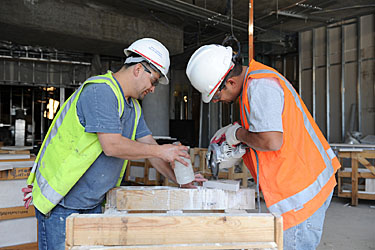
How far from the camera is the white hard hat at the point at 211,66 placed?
6.51 feet

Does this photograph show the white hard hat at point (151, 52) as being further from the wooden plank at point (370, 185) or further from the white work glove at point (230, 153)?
the wooden plank at point (370, 185)

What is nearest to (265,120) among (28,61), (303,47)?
(303,47)

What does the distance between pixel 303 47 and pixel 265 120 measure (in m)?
11.4

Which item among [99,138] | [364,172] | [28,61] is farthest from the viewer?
[28,61]

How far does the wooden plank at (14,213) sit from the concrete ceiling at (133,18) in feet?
16.2

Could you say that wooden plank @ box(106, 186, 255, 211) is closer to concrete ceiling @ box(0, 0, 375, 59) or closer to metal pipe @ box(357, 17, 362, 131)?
concrete ceiling @ box(0, 0, 375, 59)

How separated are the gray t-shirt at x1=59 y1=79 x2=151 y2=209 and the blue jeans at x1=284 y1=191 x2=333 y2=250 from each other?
1.14 metres

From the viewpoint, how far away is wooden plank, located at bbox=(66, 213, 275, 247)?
3.96ft

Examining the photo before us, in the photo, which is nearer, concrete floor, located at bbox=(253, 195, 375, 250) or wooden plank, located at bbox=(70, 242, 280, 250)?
wooden plank, located at bbox=(70, 242, 280, 250)

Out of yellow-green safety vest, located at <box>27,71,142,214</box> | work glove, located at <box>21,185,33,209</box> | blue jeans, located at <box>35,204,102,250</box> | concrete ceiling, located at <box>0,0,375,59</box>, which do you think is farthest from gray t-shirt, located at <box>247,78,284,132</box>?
concrete ceiling, located at <box>0,0,375,59</box>

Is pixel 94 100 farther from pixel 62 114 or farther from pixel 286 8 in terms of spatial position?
pixel 286 8

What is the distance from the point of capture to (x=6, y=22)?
709cm

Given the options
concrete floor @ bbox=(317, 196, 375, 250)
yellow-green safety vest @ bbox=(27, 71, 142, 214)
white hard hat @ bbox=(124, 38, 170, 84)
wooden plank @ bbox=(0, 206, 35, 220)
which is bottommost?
concrete floor @ bbox=(317, 196, 375, 250)

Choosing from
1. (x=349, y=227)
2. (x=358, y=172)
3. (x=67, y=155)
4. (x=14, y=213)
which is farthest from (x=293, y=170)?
(x=358, y=172)
